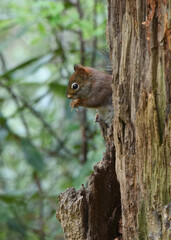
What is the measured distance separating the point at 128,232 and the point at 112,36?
677 millimetres

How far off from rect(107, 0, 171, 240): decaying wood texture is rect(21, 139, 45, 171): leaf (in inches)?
90.0

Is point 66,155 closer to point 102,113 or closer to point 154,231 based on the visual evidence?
point 102,113

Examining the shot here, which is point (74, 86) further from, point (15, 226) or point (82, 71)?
point (15, 226)

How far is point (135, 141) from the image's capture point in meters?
1.31

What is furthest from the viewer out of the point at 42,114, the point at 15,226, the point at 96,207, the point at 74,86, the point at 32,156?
the point at 42,114

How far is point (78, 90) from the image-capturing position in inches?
86.5

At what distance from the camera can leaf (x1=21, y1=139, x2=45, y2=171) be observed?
3.63m

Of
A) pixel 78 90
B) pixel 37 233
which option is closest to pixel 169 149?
pixel 78 90

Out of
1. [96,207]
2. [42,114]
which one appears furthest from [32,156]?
[96,207]

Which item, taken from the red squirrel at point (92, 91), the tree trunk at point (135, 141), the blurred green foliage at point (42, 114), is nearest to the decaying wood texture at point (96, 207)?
the tree trunk at point (135, 141)

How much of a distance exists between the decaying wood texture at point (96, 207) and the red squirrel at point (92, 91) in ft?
1.23

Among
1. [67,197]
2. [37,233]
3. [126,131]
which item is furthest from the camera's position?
[37,233]

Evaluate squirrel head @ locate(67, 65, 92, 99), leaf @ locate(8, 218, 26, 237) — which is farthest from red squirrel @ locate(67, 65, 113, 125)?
leaf @ locate(8, 218, 26, 237)

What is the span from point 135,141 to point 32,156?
2.50 m
